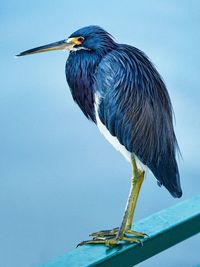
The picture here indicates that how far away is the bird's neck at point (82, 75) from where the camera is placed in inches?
46.0

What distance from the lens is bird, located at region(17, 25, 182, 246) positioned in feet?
3.82

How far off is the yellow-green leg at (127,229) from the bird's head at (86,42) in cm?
18

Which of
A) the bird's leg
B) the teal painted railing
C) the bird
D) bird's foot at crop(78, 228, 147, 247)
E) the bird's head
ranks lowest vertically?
the teal painted railing

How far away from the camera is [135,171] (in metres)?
1.26

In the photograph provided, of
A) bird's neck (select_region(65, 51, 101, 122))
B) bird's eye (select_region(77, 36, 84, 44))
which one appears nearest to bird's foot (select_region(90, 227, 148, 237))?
bird's neck (select_region(65, 51, 101, 122))

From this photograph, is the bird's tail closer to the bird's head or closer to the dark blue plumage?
the dark blue plumage

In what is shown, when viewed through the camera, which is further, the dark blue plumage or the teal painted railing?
the teal painted railing

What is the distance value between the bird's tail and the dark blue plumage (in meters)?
0.03

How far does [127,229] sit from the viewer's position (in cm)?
131

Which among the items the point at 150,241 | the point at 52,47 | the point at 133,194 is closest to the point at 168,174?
the point at 133,194

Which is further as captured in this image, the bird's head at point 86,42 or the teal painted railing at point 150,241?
the teal painted railing at point 150,241

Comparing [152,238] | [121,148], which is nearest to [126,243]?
[152,238]

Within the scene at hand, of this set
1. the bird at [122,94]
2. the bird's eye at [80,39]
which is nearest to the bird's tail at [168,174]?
the bird at [122,94]

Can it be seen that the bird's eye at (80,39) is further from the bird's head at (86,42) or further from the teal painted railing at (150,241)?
the teal painted railing at (150,241)
